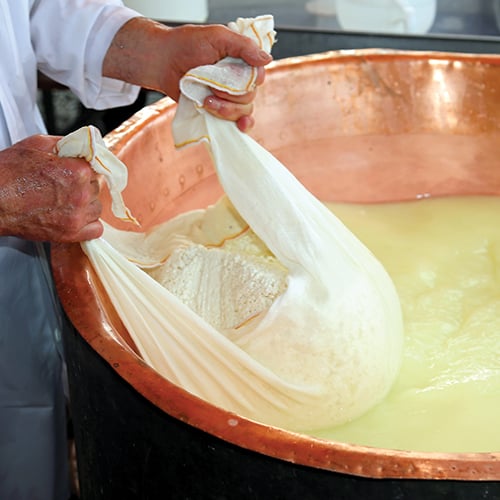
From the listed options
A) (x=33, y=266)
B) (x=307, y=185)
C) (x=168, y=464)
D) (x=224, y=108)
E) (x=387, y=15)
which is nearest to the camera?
(x=168, y=464)

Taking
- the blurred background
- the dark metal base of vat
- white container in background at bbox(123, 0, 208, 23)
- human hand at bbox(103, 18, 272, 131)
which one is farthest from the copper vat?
white container in background at bbox(123, 0, 208, 23)

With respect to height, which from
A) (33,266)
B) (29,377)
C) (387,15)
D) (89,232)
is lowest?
(29,377)

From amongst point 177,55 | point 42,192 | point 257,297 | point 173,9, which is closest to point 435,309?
point 257,297

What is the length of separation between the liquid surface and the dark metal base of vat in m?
0.28

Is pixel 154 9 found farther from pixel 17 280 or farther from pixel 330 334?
Answer: pixel 330 334

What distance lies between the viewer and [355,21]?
6.61 feet

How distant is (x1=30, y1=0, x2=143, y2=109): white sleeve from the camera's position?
131cm

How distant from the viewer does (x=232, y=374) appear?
1002 millimetres

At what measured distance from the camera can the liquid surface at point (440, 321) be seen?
1.08 metres

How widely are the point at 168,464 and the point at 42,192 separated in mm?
345

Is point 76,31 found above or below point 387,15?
above

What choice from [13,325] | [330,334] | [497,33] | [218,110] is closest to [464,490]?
[330,334]

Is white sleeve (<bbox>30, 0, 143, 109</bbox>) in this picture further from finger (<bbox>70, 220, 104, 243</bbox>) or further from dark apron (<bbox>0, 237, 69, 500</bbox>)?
finger (<bbox>70, 220, 104, 243</bbox>)

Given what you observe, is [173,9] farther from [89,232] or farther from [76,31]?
[89,232]
